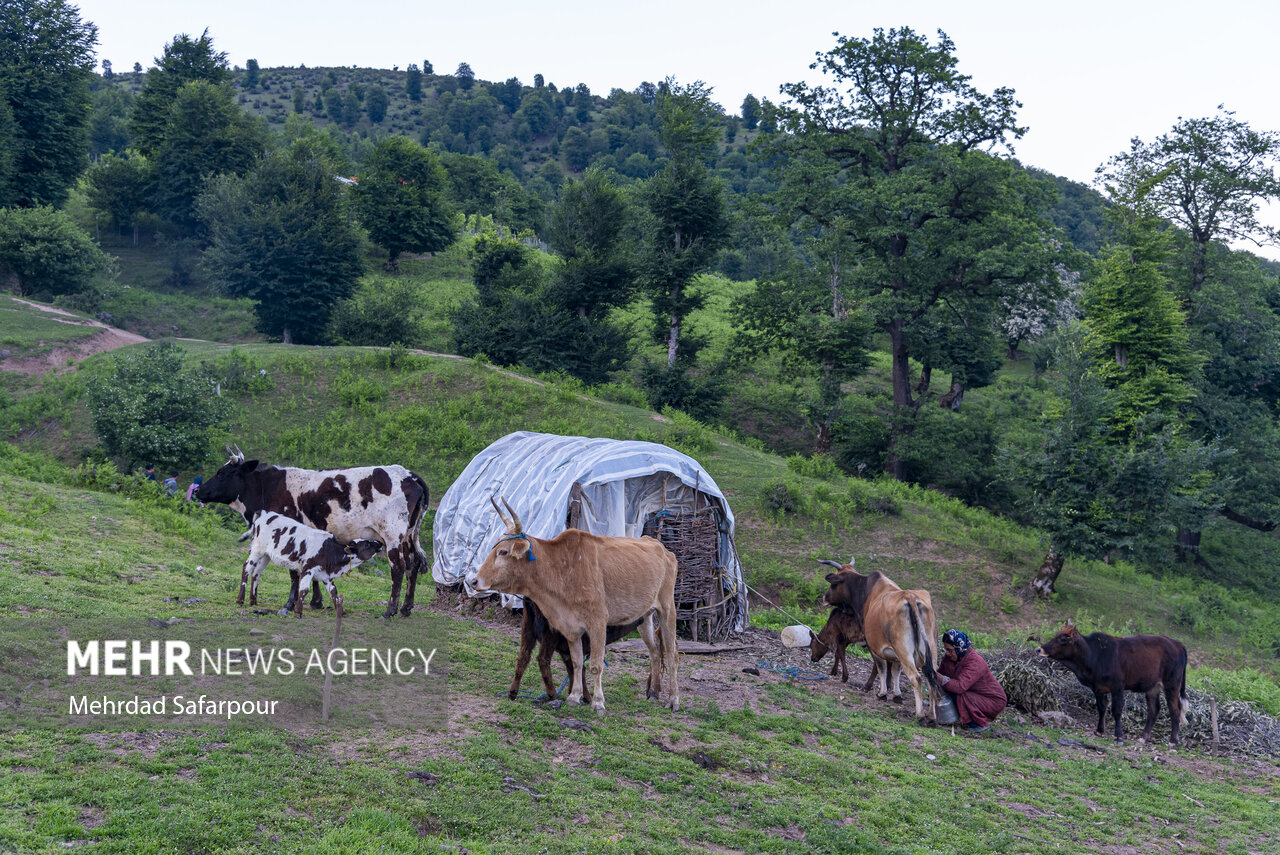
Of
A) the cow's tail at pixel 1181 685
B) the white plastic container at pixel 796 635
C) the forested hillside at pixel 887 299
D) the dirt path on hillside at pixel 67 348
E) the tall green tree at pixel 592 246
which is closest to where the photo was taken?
the cow's tail at pixel 1181 685

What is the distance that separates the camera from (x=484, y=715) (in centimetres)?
931

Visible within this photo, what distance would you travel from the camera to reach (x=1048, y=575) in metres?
23.9

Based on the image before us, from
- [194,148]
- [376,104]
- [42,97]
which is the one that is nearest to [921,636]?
[194,148]

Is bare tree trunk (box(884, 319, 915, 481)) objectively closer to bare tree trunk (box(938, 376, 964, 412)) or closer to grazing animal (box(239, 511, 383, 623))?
bare tree trunk (box(938, 376, 964, 412))

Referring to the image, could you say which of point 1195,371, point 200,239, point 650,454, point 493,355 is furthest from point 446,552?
point 200,239

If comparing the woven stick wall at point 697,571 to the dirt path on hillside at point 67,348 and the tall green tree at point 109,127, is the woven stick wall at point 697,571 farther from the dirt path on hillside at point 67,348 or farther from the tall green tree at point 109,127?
the tall green tree at point 109,127

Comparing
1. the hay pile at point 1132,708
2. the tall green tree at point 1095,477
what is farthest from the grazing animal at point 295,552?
the tall green tree at point 1095,477

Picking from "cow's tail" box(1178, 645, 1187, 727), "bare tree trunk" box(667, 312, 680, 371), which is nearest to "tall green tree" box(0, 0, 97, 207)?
"bare tree trunk" box(667, 312, 680, 371)

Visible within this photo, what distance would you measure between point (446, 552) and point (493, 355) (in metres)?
20.4

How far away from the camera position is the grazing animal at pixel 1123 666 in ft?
42.7

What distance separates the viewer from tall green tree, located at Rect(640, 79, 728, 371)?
115 feet

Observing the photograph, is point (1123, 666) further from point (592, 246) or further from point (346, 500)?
point (592, 246)

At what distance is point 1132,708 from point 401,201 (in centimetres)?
4967

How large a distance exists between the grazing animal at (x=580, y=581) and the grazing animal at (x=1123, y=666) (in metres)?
6.38
